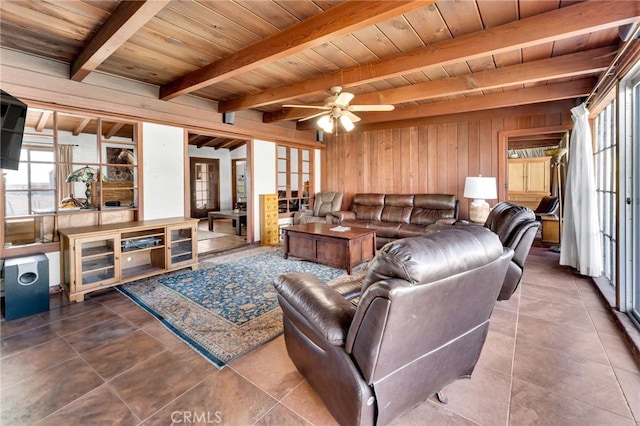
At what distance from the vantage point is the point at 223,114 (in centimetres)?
492

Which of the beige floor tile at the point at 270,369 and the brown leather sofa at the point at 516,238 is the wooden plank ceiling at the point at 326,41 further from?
the beige floor tile at the point at 270,369

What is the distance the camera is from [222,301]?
2.89 m

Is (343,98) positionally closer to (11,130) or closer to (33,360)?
(11,130)

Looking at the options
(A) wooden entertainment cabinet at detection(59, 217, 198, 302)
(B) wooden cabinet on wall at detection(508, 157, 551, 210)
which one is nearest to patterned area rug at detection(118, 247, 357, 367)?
(A) wooden entertainment cabinet at detection(59, 217, 198, 302)

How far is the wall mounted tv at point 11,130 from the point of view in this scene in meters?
2.45

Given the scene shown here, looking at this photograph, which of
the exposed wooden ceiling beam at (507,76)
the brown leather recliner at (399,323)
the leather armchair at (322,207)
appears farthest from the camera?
the leather armchair at (322,207)

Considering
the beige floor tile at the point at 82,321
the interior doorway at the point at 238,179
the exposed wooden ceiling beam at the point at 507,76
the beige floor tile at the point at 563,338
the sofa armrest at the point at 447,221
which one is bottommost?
the beige floor tile at the point at 563,338

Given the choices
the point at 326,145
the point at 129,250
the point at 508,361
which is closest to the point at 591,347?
the point at 508,361

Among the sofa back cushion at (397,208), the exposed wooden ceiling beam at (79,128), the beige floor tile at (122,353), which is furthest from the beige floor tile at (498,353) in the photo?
the exposed wooden ceiling beam at (79,128)

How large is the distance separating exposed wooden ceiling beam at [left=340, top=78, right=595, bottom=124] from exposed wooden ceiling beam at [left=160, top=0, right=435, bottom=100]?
3231 mm

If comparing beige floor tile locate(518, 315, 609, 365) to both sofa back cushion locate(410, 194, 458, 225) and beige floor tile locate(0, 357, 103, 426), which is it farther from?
beige floor tile locate(0, 357, 103, 426)

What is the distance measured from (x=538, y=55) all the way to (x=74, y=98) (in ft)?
16.7

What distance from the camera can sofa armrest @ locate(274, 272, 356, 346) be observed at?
1298 mm

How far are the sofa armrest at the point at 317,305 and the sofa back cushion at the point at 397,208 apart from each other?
4.09m
